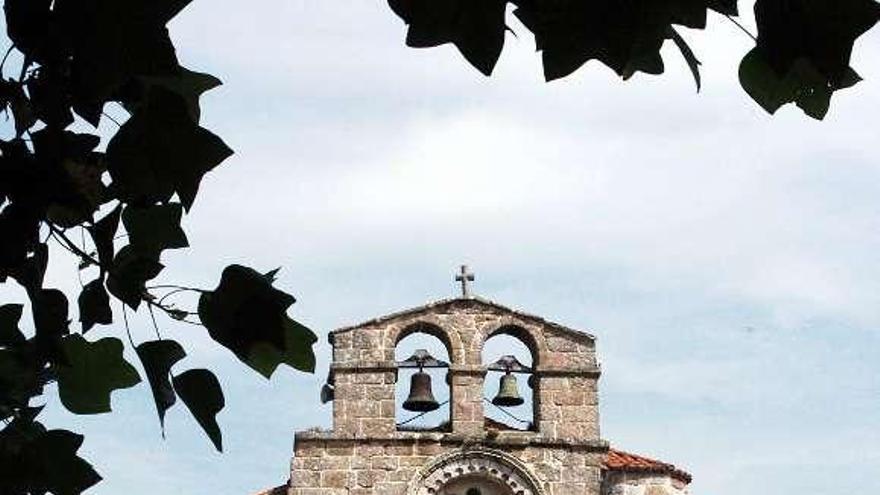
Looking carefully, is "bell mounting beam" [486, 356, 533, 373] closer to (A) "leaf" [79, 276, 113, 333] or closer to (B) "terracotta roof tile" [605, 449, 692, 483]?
(B) "terracotta roof tile" [605, 449, 692, 483]

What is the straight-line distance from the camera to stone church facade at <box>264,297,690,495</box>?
43.7 feet

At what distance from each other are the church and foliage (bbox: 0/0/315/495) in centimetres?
1106

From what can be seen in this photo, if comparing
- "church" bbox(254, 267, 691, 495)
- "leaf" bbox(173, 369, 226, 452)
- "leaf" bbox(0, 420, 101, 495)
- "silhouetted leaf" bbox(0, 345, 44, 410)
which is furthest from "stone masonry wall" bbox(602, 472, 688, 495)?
"leaf" bbox(173, 369, 226, 452)

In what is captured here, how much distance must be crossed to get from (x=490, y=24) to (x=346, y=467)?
11781 mm

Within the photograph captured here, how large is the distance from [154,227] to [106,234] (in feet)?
0.24

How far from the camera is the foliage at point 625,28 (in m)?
1.71

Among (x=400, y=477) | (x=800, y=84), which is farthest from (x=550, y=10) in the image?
(x=400, y=477)

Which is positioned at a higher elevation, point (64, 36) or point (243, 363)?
point (64, 36)

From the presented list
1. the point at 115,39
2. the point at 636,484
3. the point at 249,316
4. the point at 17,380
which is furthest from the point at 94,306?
the point at 636,484

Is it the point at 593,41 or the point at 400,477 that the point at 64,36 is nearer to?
the point at 593,41

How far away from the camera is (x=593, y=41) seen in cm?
171

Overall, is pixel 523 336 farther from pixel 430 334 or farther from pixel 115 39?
pixel 115 39

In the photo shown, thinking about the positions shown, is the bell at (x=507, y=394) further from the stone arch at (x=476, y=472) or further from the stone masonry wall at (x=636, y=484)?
the stone masonry wall at (x=636, y=484)

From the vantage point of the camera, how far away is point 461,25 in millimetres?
1746
